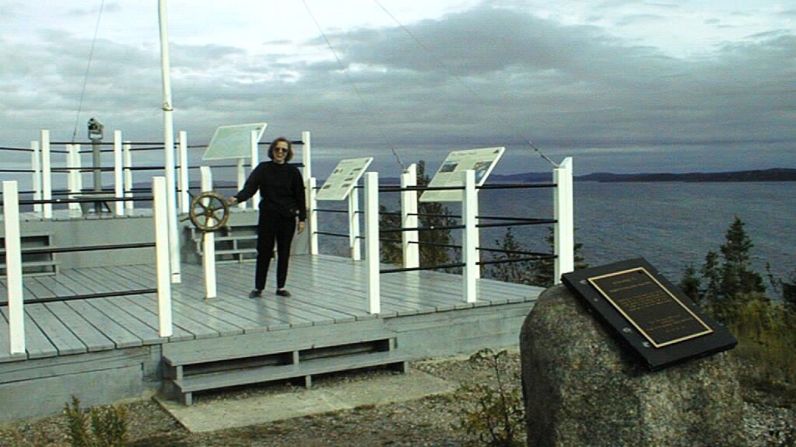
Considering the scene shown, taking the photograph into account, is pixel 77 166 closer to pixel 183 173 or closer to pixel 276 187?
pixel 183 173

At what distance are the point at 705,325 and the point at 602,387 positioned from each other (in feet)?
2.55

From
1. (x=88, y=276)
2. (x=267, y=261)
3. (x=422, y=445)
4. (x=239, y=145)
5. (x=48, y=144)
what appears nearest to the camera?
(x=422, y=445)

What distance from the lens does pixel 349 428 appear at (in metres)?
5.74

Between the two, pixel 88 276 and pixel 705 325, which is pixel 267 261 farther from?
pixel 705 325

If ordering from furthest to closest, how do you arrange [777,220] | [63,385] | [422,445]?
[777,220]
[63,385]
[422,445]

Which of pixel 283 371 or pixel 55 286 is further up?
pixel 55 286

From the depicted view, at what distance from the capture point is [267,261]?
878 centimetres

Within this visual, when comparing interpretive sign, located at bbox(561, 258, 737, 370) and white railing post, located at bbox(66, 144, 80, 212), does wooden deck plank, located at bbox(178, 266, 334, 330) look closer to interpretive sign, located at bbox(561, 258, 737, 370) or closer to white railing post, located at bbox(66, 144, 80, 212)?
interpretive sign, located at bbox(561, 258, 737, 370)

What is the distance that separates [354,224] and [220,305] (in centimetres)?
430

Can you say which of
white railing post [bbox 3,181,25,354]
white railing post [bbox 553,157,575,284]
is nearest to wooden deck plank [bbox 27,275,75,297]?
white railing post [bbox 3,181,25,354]

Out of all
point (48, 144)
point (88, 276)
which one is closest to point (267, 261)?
point (88, 276)

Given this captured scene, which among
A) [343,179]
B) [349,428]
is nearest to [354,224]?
[343,179]

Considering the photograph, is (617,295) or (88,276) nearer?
(617,295)

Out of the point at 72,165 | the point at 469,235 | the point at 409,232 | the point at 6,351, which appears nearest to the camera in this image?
the point at 6,351
